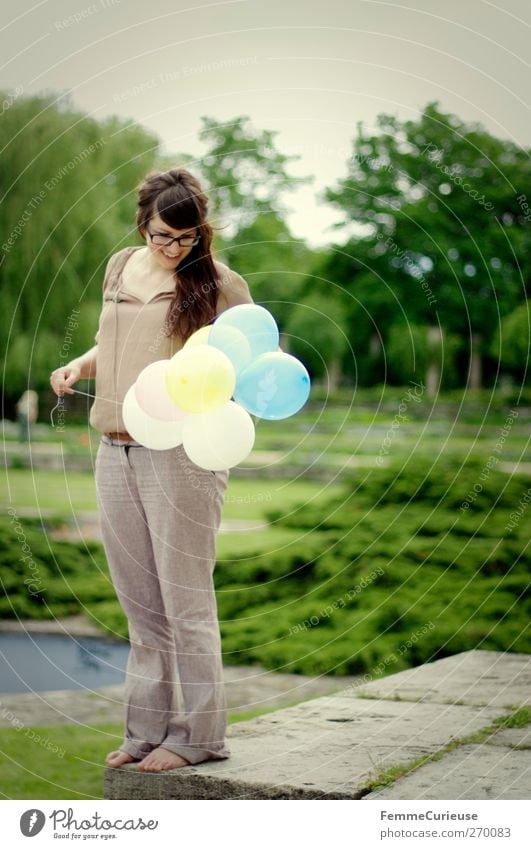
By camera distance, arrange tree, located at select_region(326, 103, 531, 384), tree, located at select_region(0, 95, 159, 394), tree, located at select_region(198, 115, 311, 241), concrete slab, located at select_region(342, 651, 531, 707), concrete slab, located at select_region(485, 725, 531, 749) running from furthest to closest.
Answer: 1. tree, located at select_region(0, 95, 159, 394)
2. tree, located at select_region(326, 103, 531, 384)
3. tree, located at select_region(198, 115, 311, 241)
4. concrete slab, located at select_region(342, 651, 531, 707)
5. concrete slab, located at select_region(485, 725, 531, 749)

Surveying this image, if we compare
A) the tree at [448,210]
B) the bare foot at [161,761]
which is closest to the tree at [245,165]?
the tree at [448,210]

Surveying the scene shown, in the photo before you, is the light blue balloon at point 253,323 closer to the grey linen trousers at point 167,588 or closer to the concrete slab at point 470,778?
the grey linen trousers at point 167,588

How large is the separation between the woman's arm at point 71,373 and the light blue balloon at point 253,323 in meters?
0.35

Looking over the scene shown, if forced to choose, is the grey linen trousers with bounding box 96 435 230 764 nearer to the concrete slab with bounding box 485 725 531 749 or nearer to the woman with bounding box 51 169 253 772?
the woman with bounding box 51 169 253 772

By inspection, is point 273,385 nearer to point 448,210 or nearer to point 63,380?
point 63,380

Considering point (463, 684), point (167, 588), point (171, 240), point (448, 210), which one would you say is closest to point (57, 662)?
point (463, 684)

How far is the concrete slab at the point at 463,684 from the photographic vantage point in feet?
9.87

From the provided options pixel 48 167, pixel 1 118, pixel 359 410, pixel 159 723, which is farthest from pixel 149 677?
pixel 359 410

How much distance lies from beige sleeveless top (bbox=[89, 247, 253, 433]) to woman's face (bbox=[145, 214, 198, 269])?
71 mm

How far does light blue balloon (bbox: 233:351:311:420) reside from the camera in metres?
2.34

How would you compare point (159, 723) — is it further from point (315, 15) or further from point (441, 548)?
point (441, 548)

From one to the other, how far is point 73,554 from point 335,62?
327 cm

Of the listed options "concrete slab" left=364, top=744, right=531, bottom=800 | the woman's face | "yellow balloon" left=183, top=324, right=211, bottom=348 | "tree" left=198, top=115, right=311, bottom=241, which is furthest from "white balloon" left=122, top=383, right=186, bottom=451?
"tree" left=198, top=115, right=311, bottom=241

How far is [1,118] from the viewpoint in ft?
22.5
